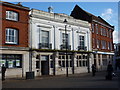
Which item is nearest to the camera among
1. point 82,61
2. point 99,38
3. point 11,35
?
point 11,35

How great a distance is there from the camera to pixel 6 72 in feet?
69.3

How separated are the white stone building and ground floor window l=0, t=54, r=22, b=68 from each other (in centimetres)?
189

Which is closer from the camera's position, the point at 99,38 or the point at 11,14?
the point at 11,14

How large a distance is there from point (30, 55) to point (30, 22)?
4.60 meters

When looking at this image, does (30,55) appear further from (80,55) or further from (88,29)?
(88,29)

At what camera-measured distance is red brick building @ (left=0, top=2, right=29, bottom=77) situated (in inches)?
843

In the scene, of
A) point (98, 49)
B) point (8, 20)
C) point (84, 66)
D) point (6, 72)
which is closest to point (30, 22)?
point (8, 20)

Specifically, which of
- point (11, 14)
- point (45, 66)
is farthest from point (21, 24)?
point (45, 66)

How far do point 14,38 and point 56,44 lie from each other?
7.21 m

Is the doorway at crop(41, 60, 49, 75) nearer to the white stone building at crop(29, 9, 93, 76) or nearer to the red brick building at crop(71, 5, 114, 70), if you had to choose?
the white stone building at crop(29, 9, 93, 76)

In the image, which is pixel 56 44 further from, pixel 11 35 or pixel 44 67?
pixel 11 35

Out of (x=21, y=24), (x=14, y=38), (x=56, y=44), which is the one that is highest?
(x=21, y=24)

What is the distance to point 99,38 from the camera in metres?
38.1

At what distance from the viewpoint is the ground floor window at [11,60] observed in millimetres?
21223
